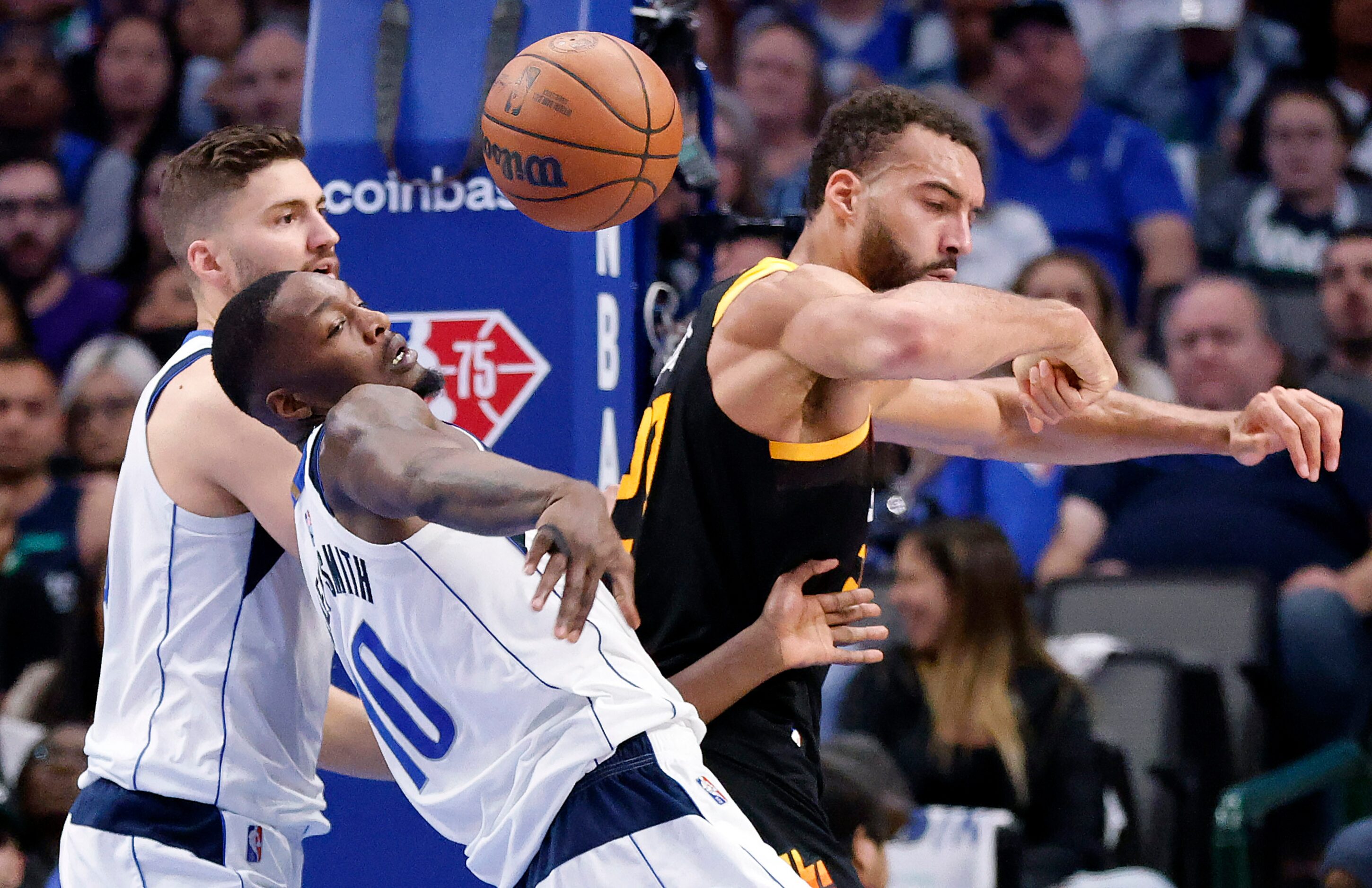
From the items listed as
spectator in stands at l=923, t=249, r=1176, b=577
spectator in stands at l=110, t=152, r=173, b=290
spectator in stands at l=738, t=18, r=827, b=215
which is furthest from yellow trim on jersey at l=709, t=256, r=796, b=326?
spectator in stands at l=110, t=152, r=173, b=290

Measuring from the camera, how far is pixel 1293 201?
7.84m

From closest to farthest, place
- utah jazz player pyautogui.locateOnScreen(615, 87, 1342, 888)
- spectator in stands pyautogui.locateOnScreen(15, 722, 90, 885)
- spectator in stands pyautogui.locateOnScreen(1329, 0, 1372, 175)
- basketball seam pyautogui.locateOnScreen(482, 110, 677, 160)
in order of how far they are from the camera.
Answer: utah jazz player pyautogui.locateOnScreen(615, 87, 1342, 888) → basketball seam pyautogui.locateOnScreen(482, 110, 677, 160) → spectator in stands pyautogui.locateOnScreen(15, 722, 90, 885) → spectator in stands pyautogui.locateOnScreen(1329, 0, 1372, 175)

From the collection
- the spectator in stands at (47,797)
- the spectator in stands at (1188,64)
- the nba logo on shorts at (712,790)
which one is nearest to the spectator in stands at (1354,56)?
the spectator in stands at (1188,64)

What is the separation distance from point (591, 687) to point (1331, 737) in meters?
4.06

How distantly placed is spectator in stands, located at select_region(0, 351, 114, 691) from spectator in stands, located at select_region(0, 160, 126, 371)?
65 cm

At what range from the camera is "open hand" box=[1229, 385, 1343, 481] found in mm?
3256

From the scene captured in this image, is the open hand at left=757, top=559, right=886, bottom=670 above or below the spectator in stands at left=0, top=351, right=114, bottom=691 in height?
above

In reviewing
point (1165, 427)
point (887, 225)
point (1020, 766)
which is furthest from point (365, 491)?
point (1020, 766)

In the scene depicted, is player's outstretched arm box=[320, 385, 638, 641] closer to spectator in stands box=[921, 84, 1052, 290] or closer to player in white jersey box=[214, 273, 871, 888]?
player in white jersey box=[214, 273, 871, 888]

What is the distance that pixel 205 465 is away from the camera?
3.28 metres

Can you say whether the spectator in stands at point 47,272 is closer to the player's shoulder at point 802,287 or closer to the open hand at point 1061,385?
the player's shoulder at point 802,287

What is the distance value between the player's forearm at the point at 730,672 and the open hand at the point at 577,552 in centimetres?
86

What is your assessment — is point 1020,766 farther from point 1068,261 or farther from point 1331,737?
point 1068,261

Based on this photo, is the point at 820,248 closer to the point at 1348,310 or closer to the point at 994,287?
the point at 1348,310
